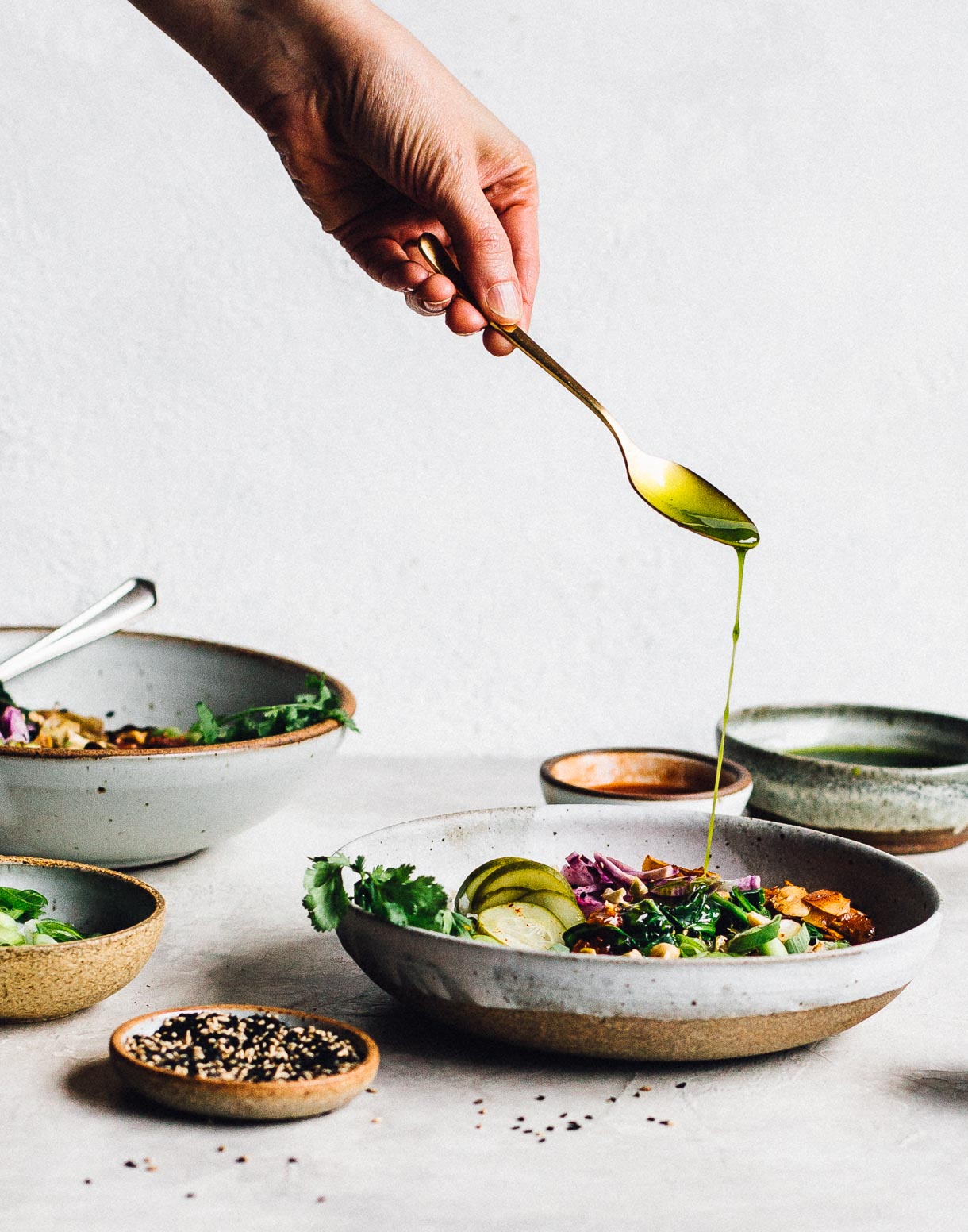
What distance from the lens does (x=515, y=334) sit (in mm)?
1388

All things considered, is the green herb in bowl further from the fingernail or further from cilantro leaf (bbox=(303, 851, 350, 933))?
the fingernail

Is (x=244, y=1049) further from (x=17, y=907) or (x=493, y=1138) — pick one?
(x=17, y=907)

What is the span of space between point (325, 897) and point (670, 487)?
58 centimetres

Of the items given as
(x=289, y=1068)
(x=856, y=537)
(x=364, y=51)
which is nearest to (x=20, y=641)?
(x=364, y=51)

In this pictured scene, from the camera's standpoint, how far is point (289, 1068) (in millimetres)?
871

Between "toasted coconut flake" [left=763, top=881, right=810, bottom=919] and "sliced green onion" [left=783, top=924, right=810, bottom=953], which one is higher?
"toasted coconut flake" [left=763, top=881, right=810, bottom=919]

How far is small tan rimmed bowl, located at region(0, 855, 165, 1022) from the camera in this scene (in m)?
0.95

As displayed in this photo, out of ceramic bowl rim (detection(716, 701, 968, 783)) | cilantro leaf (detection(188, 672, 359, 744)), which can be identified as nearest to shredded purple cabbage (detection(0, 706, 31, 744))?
cilantro leaf (detection(188, 672, 359, 744))

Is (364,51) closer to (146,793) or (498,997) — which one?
(146,793)

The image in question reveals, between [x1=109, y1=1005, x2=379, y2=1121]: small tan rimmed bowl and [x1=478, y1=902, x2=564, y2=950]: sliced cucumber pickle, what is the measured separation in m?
0.18

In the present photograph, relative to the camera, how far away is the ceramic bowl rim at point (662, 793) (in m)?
1.41

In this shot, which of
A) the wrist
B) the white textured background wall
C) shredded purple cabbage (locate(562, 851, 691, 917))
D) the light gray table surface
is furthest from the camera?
the white textured background wall

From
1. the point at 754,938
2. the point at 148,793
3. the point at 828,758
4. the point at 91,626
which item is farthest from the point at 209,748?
the point at 828,758

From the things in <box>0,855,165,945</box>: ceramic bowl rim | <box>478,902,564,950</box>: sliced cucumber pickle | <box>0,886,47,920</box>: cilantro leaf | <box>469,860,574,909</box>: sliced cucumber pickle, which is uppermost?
<box>469,860,574,909</box>: sliced cucumber pickle
